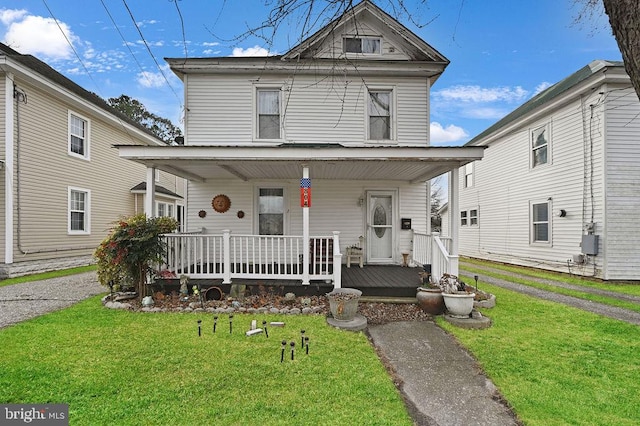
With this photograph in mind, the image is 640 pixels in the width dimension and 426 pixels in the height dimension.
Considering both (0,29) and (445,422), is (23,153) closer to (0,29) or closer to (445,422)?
(0,29)

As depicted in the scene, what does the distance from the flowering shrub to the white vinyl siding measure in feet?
11.2

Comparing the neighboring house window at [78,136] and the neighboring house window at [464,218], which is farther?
the neighboring house window at [464,218]

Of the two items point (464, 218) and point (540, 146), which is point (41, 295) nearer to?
point (540, 146)

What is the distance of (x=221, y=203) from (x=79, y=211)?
21.3 ft

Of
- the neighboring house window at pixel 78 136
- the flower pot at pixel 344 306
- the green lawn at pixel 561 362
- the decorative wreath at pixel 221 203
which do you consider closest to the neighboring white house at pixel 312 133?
the decorative wreath at pixel 221 203

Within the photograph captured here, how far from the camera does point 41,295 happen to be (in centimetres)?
659

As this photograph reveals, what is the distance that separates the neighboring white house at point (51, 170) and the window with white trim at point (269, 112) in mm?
6749

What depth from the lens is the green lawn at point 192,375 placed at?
103 inches

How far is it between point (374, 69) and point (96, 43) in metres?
9.71

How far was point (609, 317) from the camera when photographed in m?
5.44

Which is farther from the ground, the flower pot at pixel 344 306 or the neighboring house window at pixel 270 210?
the neighboring house window at pixel 270 210

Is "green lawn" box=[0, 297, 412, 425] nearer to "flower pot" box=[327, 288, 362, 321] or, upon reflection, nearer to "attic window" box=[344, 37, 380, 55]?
"flower pot" box=[327, 288, 362, 321]

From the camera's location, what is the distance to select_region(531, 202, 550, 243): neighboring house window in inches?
406

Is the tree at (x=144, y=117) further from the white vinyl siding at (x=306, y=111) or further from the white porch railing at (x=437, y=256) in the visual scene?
the white porch railing at (x=437, y=256)
